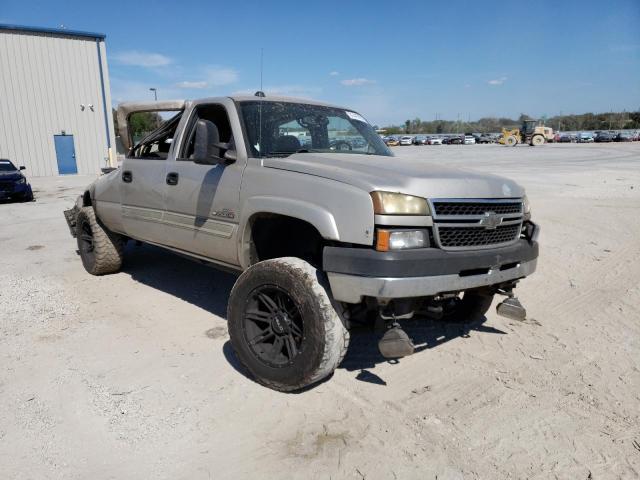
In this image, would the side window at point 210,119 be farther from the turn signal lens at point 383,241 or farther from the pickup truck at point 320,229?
the turn signal lens at point 383,241

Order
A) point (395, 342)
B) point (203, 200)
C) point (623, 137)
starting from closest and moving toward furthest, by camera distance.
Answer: point (395, 342) → point (203, 200) → point (623, 137)

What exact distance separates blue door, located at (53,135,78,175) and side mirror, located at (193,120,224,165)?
86.8 ft

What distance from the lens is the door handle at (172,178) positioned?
173 inches

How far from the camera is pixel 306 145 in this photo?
418cm

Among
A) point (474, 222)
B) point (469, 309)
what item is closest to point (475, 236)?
point (474, 222)

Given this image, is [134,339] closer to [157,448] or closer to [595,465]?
[157,448]

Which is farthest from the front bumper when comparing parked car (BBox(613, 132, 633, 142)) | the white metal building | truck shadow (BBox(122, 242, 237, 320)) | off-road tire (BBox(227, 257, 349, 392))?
parked car (BBox(613, 132, 633, 142))

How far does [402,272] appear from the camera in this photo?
2867 mm

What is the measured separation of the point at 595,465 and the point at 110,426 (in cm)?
270

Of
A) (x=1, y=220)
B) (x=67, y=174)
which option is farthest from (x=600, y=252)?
(x=67, y=174)

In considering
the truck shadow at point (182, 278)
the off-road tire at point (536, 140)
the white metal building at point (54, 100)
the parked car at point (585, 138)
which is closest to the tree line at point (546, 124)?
the parked car at point (585, 138)

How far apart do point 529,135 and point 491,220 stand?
175ft

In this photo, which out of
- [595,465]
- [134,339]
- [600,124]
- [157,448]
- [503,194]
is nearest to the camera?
[595,465]

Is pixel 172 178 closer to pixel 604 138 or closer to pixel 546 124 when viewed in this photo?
pixel 604 138
